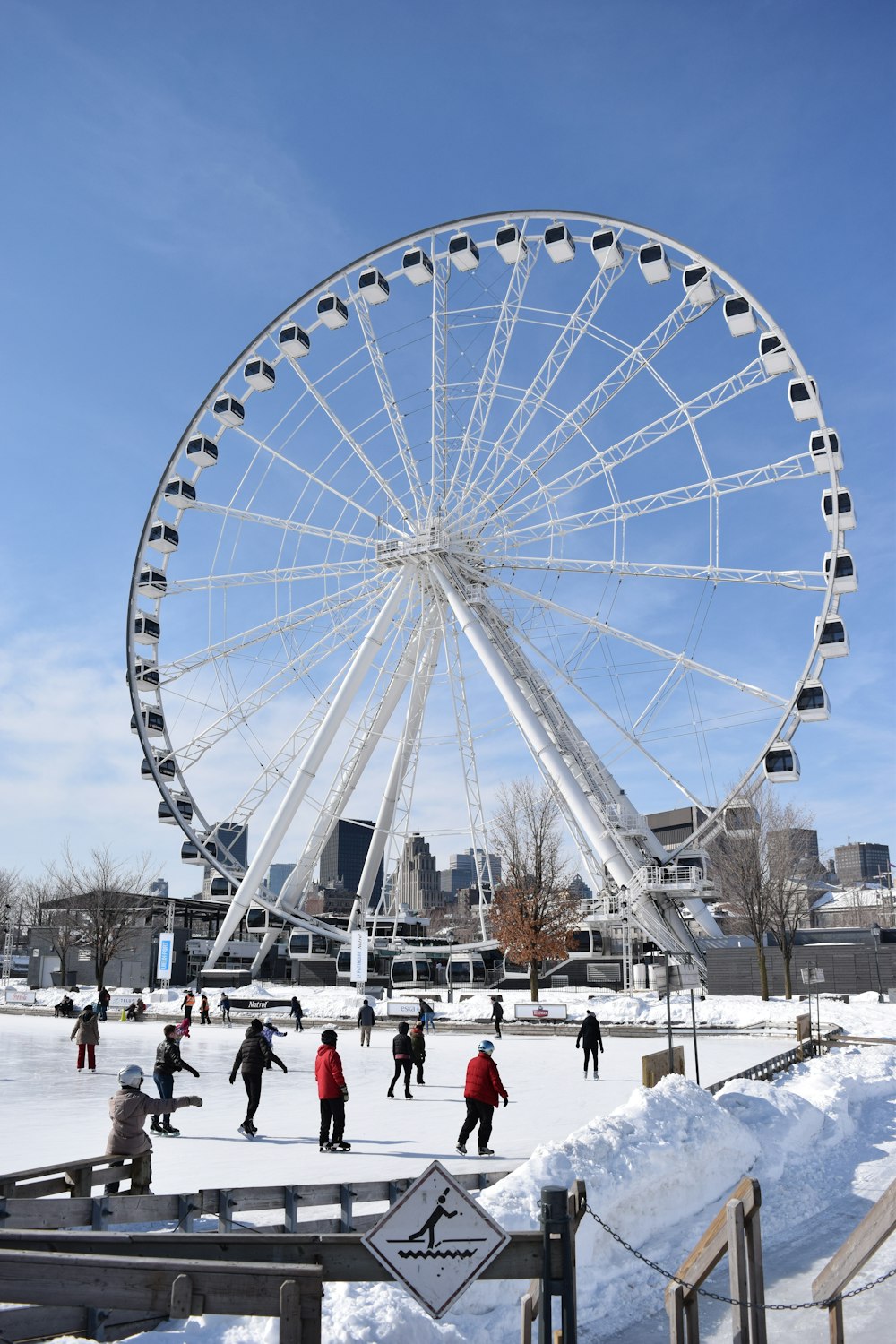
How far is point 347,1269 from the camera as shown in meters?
5.63

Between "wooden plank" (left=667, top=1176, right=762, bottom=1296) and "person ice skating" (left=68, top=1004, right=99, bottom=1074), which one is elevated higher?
"wooden plank" (left=667, top=1176, right=762, bottom=1296)

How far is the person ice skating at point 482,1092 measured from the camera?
41.6ft

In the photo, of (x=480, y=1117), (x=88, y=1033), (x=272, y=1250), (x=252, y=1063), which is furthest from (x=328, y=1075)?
(x=88, y=1033)

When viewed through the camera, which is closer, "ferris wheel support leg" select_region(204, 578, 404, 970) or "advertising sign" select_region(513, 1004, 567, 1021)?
"advertising sign" select_region(513, 1004, 567, 1021)

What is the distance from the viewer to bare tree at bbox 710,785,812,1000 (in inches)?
1747

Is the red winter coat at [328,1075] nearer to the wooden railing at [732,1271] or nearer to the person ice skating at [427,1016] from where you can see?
the wooden railing at [732,1271]

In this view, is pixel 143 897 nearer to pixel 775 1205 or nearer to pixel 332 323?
pixel 332 323

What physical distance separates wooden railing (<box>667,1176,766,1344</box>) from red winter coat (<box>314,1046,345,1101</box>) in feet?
23.4

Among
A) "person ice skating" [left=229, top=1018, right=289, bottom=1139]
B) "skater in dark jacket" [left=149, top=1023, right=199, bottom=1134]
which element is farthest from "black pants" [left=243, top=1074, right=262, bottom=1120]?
"skater in dark jacket" [left=149, top=1023, right=199, bottom=1134]

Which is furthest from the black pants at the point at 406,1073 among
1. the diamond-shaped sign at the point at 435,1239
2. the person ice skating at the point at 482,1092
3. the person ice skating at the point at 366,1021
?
the diamond-shaped sign at the point at 435,1239

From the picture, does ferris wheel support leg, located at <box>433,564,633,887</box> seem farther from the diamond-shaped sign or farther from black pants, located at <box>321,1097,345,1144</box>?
the diamond-shaped sign

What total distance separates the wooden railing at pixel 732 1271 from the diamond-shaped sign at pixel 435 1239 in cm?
160

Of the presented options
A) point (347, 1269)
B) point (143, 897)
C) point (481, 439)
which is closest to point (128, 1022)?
point (481, 439)

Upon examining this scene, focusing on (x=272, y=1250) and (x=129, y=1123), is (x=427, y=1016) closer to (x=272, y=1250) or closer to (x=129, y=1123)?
(x=129, y=1123)
